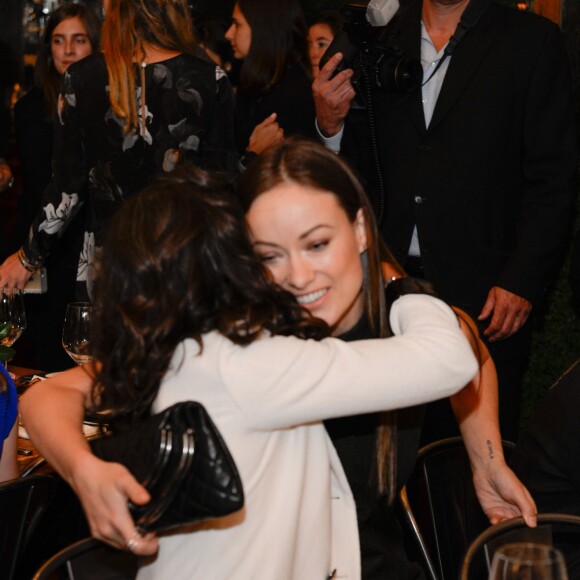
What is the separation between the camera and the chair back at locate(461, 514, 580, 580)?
1667mm

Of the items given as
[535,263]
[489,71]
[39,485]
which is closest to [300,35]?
[489,71]

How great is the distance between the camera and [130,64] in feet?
10.3

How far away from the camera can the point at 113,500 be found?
1284 mm

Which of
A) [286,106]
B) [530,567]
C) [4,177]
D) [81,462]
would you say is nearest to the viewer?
[530,567]

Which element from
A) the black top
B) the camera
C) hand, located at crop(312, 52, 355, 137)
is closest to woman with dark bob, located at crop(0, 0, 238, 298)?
hand, located at crop(312, 52, 355, 137)

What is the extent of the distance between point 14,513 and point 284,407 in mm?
837

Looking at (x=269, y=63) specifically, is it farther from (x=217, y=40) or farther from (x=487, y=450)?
(x=487, y=450)

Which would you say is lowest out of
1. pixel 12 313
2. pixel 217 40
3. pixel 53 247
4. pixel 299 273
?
pixel 53 247

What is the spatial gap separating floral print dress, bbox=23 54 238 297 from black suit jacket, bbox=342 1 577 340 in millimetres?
558

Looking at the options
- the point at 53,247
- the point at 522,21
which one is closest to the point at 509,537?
the point at 522,21

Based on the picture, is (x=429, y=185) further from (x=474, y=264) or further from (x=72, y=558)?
(x=72, y=558)

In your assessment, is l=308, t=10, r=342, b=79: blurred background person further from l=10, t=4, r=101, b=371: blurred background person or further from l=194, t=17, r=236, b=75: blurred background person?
l=10, t=4, r=101, b=371: blurred background person

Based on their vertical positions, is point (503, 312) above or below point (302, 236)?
below

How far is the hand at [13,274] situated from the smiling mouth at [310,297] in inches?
68.0
